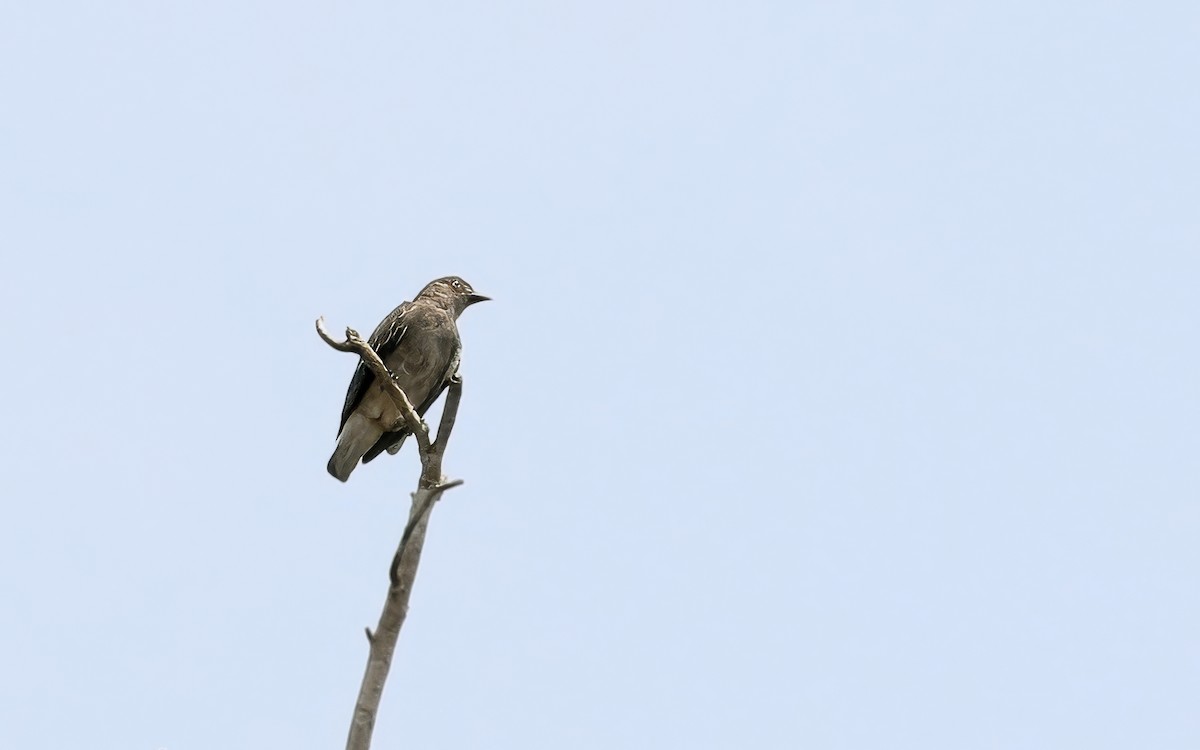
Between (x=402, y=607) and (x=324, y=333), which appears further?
(x=324, y=333)

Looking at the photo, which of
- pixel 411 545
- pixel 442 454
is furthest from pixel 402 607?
pixel 442 454

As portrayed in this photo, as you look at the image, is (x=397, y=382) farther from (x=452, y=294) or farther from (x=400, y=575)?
(x=400, y=575)

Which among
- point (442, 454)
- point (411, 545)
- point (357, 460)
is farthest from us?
point (357, 460)

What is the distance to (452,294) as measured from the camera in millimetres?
11961

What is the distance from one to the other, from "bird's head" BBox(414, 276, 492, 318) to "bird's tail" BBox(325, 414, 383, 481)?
1.27m

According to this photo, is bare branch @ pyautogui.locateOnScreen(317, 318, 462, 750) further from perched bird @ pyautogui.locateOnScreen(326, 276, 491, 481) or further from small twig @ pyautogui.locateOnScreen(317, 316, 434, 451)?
perched bird @ pyautogui.locateOnScreen(326, 276, 491, 481)

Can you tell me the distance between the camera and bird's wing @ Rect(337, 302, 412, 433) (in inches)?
437

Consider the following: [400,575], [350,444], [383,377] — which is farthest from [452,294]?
[400,575]

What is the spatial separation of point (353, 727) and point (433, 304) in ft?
16.1

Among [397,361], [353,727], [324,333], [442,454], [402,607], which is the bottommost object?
[353,727]

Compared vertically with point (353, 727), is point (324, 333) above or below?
above

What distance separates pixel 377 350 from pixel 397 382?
0.36m

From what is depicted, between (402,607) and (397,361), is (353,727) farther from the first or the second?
(397,361)

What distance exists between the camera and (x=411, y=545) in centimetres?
790
